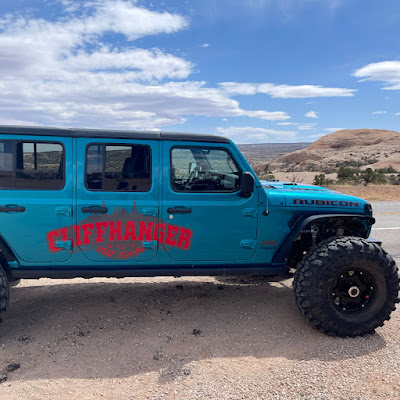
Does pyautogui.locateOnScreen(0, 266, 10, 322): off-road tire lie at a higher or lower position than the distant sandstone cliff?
lower

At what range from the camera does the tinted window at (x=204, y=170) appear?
3.81 m

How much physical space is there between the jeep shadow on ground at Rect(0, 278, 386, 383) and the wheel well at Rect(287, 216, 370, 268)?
69 centimetres

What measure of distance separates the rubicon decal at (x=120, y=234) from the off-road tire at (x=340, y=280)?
123 centimetres

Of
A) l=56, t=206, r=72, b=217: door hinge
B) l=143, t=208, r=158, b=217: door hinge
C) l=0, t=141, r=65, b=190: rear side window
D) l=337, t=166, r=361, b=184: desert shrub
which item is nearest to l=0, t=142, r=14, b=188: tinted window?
l=0, t=141, r=65, b=190: rear side window

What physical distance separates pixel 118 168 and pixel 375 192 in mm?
18005

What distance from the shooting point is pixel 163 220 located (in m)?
3.71

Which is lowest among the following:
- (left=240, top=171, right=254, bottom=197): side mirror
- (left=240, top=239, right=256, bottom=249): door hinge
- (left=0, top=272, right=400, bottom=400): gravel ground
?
(left=0, top=272, right=400, bottom=400): gravel ground

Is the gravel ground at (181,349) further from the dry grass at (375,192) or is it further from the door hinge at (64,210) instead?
the dry grass at (375,192)

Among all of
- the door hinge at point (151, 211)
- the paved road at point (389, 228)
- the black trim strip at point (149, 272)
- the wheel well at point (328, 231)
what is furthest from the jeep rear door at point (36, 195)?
the paved road at point (389, 228)

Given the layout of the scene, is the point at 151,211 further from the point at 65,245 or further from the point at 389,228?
the point at 389,228

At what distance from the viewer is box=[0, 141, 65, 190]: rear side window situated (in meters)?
3.56

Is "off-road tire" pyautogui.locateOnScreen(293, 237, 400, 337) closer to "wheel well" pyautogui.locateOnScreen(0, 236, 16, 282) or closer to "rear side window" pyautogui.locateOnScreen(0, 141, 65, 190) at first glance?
"rear side window" pyautogui.locateOnScreen(0, 141, 65, 190)

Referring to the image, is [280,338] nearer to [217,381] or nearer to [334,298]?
[334,298]

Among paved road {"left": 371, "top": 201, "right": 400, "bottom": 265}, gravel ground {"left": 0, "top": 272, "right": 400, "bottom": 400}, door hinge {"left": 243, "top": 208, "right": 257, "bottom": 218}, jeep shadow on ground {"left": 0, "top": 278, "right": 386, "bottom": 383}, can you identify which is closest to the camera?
gravel ground {"left": 0, "top": 272, "right": 400, "bottom": 400}
